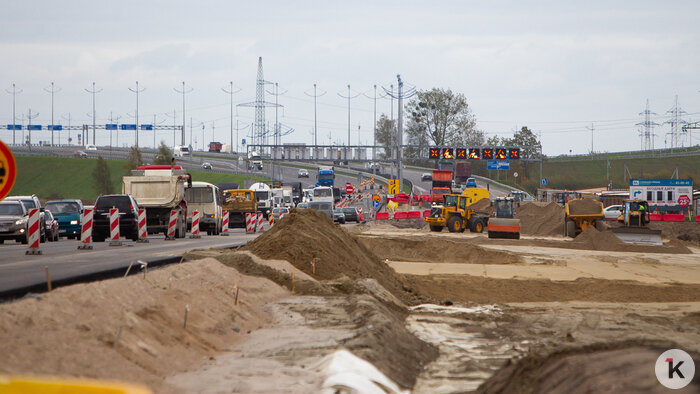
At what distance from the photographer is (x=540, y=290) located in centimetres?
2045

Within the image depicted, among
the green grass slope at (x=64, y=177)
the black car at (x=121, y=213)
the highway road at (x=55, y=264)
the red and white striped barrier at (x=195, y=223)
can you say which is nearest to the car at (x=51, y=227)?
the black car at (x=121, y=213)

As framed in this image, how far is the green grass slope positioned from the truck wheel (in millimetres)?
53139

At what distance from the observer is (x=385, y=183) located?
395 ft

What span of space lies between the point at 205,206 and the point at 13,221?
12519 mm

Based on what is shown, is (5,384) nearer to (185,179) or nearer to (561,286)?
(561,286)

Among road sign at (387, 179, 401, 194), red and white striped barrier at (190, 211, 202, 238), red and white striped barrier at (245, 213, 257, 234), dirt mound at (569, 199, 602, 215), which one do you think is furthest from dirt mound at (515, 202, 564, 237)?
red and white striped barrier at (190, 211, 202, 238)

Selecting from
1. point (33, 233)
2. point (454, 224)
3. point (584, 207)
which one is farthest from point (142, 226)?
point (584, 207)

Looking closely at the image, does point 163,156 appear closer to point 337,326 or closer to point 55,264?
point 55,264

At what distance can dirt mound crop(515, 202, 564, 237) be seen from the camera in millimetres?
52656

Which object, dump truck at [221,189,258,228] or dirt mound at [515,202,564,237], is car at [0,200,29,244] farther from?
dirt mound at [515,202,564,237]

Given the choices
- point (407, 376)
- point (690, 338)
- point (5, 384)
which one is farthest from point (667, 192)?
point (5, 384)

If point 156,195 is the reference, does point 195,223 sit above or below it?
below

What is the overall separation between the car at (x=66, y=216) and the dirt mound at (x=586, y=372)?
32045mm

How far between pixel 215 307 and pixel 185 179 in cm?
2519
